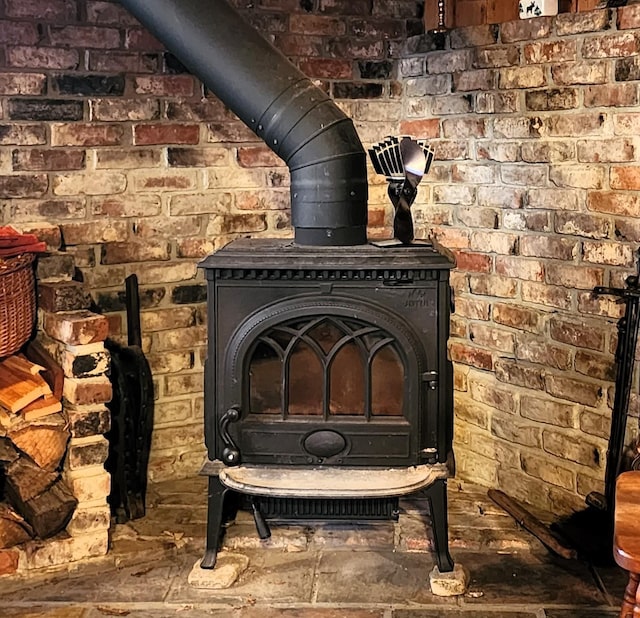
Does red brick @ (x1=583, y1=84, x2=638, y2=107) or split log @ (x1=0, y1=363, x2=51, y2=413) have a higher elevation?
red brick @ (x1=583, y1=84, x2=638, y2=107)

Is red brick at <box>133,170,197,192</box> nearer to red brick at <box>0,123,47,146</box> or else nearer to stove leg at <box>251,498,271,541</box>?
red brick at <box>0,123,47,146</box>

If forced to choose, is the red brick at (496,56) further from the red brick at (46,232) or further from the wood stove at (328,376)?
the red brick at (46,232)

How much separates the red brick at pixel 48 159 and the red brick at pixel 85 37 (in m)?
0.32

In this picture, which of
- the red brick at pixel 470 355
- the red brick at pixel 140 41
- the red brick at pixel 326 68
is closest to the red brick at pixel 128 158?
the red brick at pixel 140 41

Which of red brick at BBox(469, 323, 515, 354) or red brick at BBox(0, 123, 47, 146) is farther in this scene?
red brick at BBox(469, 323, 515, 354)

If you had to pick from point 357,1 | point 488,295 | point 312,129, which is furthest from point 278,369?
point 357,1

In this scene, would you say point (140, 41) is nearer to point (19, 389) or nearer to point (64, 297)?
point (64, 297)

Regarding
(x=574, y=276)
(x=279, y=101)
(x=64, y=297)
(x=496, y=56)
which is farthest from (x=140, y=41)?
(x=574, y=276)

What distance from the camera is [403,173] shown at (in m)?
2.49

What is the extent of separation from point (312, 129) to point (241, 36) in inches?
12.4

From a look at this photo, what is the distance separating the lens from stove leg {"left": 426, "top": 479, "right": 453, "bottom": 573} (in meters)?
2.46

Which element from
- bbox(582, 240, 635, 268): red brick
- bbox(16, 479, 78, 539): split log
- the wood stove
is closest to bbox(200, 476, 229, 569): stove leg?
the wood stove

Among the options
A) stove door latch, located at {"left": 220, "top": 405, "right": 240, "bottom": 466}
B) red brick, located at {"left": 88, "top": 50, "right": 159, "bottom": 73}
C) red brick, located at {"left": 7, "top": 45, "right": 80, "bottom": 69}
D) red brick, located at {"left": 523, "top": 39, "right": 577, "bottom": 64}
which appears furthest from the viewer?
red brick, located at {"left": 88, "top": 50, "right": 159, "bottom": 73}

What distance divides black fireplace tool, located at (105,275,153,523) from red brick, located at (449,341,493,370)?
3.34ft
